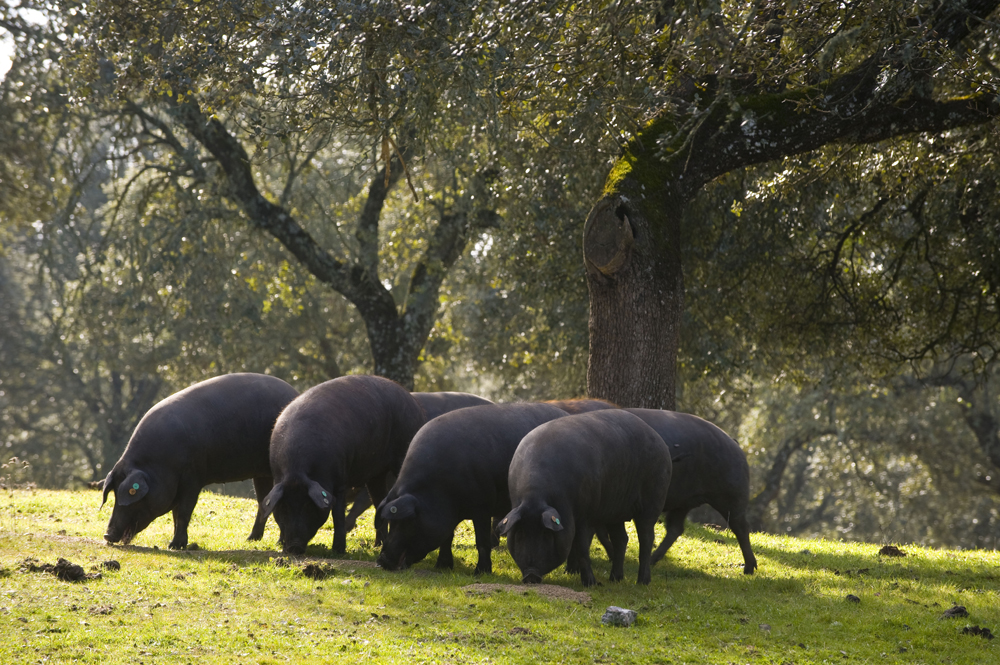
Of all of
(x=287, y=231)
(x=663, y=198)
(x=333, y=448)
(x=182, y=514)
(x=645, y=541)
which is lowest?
(x=182, y=514)

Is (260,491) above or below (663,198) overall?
below

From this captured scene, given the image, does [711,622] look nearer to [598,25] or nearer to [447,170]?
[598,25]

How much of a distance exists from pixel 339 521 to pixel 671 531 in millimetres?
3844

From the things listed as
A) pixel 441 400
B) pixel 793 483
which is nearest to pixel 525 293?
pixel 441 400

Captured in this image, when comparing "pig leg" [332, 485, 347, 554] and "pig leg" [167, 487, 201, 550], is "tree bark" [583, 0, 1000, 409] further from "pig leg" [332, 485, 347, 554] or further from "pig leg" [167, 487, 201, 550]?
"pig leg" [167, 487, 201, 550]

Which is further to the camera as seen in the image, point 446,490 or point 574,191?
point 574,191

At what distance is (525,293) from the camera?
18141 millimetres

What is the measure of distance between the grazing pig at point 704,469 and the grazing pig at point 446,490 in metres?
1.77

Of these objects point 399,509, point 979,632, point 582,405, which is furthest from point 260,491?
point 979,632

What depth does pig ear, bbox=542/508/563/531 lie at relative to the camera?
828cm

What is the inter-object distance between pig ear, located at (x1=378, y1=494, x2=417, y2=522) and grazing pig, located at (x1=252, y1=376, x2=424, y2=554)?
26.1 inches

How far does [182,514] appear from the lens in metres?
10.7

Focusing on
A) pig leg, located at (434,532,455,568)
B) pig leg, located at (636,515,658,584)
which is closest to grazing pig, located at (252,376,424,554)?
pig leg, located at (434,532,455,568)

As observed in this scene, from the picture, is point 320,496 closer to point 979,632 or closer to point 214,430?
Result: point 214,430
